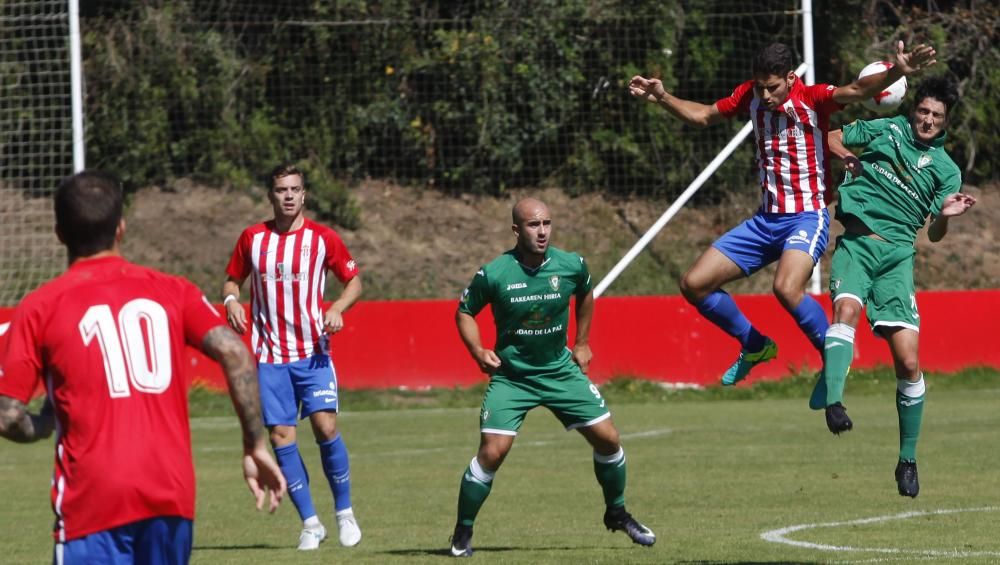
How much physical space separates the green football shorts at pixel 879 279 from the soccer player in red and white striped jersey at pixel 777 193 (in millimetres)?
214

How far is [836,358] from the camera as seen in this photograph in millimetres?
8844

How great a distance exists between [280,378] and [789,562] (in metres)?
3.78

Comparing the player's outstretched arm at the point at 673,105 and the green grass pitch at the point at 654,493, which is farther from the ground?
the player's outstretched arm at the point at 673,105

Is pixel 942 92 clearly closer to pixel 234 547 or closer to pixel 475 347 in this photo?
pixel 475 347

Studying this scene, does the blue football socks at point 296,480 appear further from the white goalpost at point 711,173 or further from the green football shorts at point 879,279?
the white goalpost at point 711,173

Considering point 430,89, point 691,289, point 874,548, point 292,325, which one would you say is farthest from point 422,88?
point 874,548

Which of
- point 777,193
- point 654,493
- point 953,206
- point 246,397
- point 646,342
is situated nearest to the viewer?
point 246,397

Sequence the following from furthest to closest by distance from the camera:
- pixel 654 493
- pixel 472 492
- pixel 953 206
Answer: pixel 654 493 < pixel 472 492 < pixel 953 206

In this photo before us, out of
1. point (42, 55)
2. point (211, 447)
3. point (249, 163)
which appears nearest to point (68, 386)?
point (211, 447)

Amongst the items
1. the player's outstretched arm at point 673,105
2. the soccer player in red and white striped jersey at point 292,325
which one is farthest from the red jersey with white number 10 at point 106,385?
the soccer player in red and white striped jersey at point 292,325

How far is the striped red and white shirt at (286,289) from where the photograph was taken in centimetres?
1056

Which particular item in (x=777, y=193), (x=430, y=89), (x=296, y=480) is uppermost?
(x=430, y=89)

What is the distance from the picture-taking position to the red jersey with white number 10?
476cm

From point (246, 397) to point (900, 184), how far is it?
220 inches
